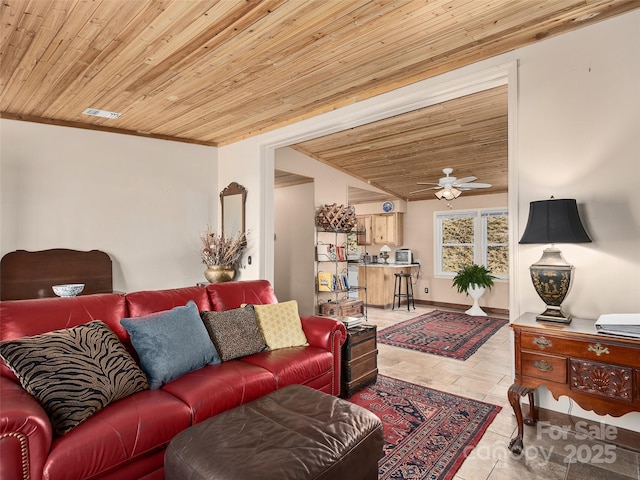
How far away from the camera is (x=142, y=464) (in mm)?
1668

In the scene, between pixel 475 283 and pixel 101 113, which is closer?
pixel 101 113

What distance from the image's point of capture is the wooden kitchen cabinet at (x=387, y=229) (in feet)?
27.0

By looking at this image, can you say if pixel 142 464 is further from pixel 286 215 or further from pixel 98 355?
pixel 286 215

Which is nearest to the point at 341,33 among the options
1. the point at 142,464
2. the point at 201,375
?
the point at 201,375

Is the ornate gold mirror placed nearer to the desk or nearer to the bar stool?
the desk

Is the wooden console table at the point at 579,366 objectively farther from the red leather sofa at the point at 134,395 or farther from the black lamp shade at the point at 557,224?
the red leather sofa at the point at 134,395

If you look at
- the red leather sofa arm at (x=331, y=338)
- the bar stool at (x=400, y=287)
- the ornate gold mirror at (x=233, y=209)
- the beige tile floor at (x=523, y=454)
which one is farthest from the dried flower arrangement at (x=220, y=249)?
the bar stool at (x=400, y=287)

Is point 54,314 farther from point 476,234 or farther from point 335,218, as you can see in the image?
point 476,234

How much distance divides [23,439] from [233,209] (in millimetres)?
3837

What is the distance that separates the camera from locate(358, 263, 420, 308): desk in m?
7.56

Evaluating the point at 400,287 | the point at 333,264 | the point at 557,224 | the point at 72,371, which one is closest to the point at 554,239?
the point at 557,224

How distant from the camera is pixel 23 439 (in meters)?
1.36

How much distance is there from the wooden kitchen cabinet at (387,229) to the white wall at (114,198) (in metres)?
4.35

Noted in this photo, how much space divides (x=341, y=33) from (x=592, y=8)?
5.20 feet
